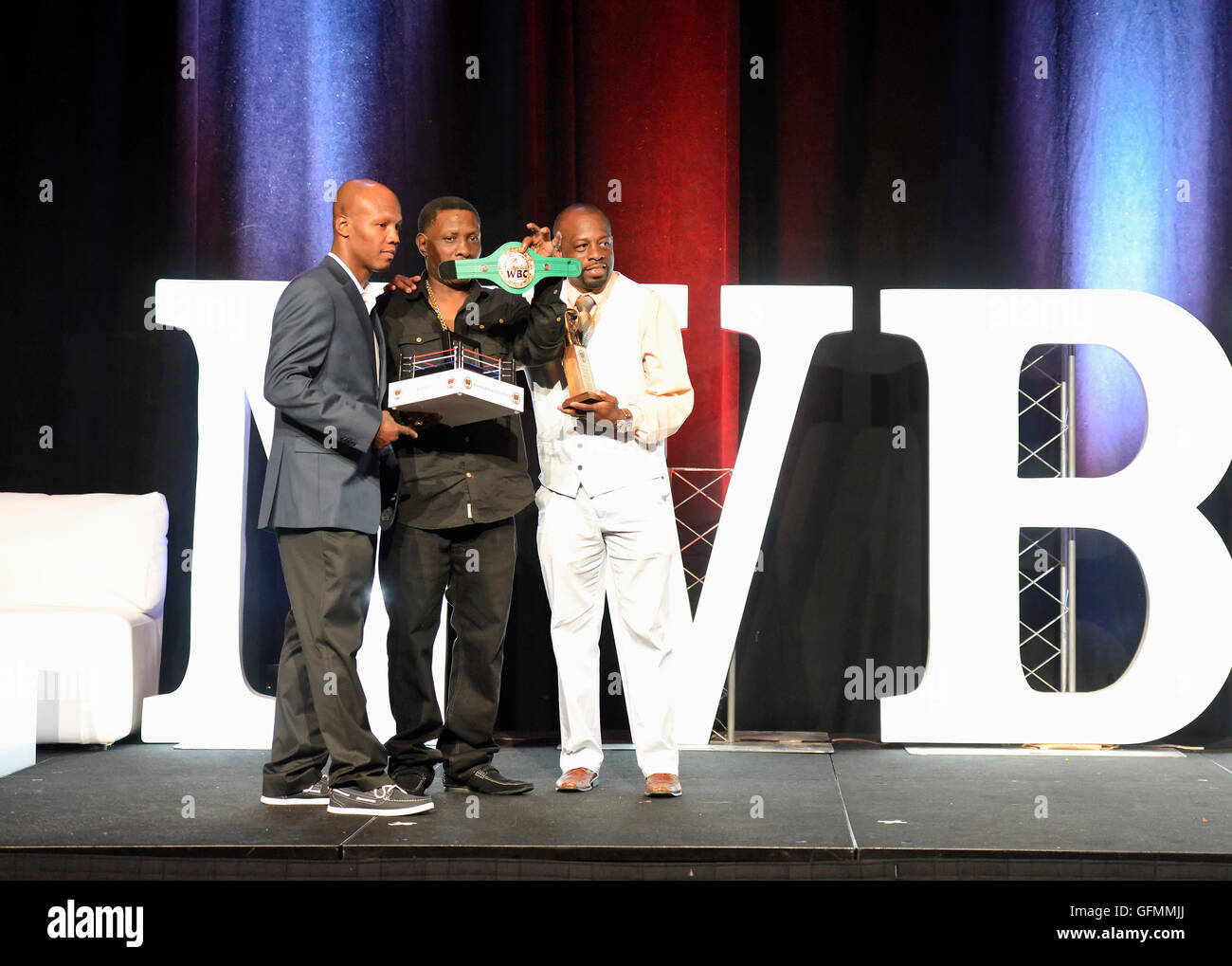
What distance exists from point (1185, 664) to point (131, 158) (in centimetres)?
386

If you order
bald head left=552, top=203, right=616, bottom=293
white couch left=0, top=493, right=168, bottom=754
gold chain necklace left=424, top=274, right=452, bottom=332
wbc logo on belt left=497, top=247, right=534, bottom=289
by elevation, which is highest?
bald head left=552, top=203, right=616, bottom=293

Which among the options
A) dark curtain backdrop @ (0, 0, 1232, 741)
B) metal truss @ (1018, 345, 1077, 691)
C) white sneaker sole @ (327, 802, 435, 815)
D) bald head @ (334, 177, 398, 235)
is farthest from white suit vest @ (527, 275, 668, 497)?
metal truss @ (1018, 345, 1077, 691)

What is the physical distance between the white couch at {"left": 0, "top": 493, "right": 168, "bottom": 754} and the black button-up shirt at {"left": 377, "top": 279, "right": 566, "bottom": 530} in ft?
4.61

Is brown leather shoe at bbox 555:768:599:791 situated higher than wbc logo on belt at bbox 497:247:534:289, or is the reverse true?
wbc logo on belt at bbox 497:247:534:289

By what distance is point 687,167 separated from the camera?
183 inches

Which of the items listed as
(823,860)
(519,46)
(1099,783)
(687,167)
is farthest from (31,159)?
(1099,783)

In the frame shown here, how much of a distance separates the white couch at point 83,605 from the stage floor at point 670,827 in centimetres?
27

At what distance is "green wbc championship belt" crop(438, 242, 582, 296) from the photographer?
3.35m

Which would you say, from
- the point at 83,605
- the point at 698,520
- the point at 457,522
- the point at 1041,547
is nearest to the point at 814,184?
the point at 698,520

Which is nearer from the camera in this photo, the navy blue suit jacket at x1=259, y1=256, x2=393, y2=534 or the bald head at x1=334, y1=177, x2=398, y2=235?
the navy blue suit jacket at x1=259, y1=256, x2=393, y2=534

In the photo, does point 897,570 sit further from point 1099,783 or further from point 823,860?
point 823,860

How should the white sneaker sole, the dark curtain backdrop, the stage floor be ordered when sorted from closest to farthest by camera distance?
the stage floor < the white sneaker sole < the dark curtain backdrop

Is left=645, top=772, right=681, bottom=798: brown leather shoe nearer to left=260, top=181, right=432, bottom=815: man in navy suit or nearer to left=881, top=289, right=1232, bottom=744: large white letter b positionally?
left=260, top=181, right=432, bottom=815: man in navy suit
